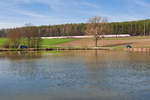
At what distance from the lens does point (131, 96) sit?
39.0 ft

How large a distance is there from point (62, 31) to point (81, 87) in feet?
423

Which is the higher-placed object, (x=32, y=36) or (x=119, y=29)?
(x=119, y=29)

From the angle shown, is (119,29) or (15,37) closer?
(15,37)

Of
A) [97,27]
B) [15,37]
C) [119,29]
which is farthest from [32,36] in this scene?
[119,29]

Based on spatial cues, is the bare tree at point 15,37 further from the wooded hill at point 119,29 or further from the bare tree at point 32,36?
the wooded hill at point 119,29

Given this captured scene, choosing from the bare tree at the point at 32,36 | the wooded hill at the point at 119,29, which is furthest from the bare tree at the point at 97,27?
the wooded hill at the point at 119,29

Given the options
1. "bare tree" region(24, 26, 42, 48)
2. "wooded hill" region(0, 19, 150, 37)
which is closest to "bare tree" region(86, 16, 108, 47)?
"bare tree" region(24, 26, 42, 48)

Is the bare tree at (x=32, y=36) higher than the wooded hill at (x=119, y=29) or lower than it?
lower

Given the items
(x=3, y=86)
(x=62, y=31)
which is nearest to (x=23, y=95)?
(x=3, y=86)

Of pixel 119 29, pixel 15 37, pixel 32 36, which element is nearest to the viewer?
pixel 15 37

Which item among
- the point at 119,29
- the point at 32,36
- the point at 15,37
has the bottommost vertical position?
the point at 15,37

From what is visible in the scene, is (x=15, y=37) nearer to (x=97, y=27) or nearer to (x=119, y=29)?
(x=97, y=27)

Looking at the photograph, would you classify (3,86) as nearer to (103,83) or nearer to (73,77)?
(73,77)

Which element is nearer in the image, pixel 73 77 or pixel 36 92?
pixel 36 92
